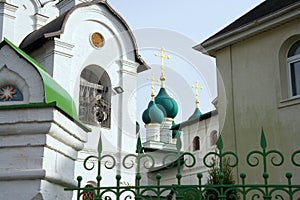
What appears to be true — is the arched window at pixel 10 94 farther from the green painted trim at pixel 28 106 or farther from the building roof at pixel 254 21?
the building roof at pixel 254 21

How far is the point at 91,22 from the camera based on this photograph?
15578 millimetres

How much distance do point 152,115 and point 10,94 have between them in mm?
24276

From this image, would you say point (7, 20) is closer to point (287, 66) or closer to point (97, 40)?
point (97, 40)

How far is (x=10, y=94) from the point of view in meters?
3.63

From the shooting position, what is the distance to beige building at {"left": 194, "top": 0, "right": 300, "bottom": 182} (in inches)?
381

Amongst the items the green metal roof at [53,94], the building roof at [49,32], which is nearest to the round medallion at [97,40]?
the building roof at [49,32]

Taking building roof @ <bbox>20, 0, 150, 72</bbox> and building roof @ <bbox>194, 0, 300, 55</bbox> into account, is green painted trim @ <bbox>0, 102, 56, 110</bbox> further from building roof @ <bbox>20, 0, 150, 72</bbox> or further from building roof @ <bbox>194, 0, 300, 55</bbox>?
building roof @ <bbox>20, 0, 150, 72</bbox>

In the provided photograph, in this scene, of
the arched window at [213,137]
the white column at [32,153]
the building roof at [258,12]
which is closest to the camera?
the white column at [32,153]

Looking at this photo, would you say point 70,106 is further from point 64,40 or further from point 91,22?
point 91,22

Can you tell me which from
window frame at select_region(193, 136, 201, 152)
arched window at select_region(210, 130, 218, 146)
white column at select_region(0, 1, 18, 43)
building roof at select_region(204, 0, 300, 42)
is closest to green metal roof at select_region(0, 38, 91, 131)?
building roof at select_region(204, 0, 300, 42)

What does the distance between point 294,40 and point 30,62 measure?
7510mm

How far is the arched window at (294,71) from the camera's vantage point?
32.3ft

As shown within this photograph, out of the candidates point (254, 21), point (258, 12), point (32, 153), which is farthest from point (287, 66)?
point (32, 153)

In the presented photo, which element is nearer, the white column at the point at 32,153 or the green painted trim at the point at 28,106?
the white column at the point at 32,153
